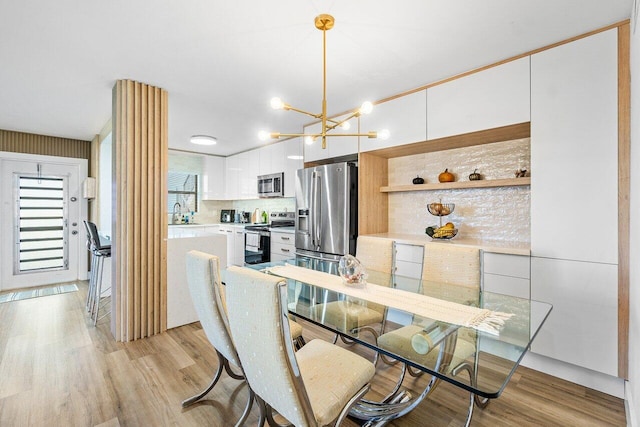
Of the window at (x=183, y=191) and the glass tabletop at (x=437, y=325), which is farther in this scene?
the window at (x=183, y=191)

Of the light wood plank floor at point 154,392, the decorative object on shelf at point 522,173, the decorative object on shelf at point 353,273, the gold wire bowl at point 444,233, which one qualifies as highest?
the decorative object on shelf at point 522,173

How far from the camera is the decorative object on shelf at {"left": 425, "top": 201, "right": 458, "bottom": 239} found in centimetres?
296

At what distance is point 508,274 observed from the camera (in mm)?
2408

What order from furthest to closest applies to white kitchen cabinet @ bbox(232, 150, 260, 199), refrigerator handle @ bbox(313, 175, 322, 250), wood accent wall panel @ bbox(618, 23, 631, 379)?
white kitchen cabinet @ bbox(232, 150, 260, 199), refrigerator handle @ bbox(313, 175, 322, 250), wood accent wall panel @ bbox(618, 23, 631, 379)

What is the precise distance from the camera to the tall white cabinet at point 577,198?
6.59ft

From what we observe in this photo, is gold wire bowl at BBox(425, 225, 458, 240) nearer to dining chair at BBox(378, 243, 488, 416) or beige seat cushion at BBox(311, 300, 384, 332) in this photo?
dining chair at BBox(378, 243, 488, 416)

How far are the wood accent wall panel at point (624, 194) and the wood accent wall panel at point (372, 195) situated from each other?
2107mm

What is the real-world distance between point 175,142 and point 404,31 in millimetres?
4510

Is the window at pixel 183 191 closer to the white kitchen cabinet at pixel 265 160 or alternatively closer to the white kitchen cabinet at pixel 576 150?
the white kitchen cabinet at pixel 265 160

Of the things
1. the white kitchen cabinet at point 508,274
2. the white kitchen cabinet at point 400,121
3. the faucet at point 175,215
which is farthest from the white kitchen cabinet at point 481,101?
the faucet at point 175,215

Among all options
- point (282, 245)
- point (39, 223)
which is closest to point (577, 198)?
point (282, 245)

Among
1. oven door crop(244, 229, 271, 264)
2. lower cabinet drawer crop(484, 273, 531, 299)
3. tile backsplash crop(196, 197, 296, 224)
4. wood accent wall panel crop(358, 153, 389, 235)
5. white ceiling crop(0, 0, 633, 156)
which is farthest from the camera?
tile backsplash crop(196, 197, 296, 224)

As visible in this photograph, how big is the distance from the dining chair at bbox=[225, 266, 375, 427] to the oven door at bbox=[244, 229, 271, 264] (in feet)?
11.7

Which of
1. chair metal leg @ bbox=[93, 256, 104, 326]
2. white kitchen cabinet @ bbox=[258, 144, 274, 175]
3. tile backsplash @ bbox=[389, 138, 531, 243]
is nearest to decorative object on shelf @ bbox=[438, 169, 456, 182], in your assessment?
tile backsplash @ bbox=[389, 138, 531, 243]
